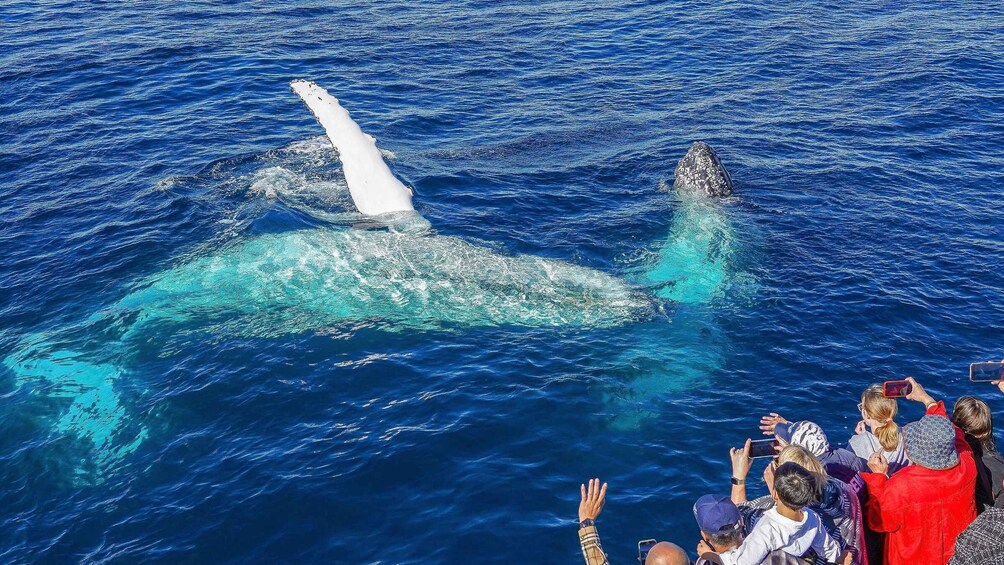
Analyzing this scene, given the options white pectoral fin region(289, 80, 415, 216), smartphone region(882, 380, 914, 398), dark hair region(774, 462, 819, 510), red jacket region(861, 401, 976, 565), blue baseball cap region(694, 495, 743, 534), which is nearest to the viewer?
dark hair region(774, 462, 819, 510)

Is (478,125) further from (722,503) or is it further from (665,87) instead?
(722,503)

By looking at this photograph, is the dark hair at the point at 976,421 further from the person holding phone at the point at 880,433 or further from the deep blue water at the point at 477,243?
the deep blue water at the point at 477,243

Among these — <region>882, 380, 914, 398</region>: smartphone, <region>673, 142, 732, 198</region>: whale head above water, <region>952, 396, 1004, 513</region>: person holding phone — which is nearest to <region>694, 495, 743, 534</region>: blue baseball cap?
<region>882, 380, 914, 398</region>: smartphone

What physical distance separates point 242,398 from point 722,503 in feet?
40.3

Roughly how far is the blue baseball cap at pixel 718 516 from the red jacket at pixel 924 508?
229 centimetres

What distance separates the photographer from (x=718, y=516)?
9.80 m

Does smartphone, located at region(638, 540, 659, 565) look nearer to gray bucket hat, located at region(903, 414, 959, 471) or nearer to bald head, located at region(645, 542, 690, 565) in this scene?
bald head, located at region(645, 542, 690, 565)

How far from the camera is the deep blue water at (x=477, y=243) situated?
16281mm

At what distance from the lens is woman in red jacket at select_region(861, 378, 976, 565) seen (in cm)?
1054

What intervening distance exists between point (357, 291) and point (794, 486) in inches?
571

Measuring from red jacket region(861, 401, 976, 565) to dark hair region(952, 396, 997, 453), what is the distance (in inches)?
12.1

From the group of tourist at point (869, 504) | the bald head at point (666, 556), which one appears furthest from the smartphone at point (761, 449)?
the bald head at point (666, 556)

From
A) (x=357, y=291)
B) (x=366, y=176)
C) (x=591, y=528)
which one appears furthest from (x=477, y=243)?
(x=591, y=528)

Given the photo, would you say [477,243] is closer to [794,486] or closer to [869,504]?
[869,504]
